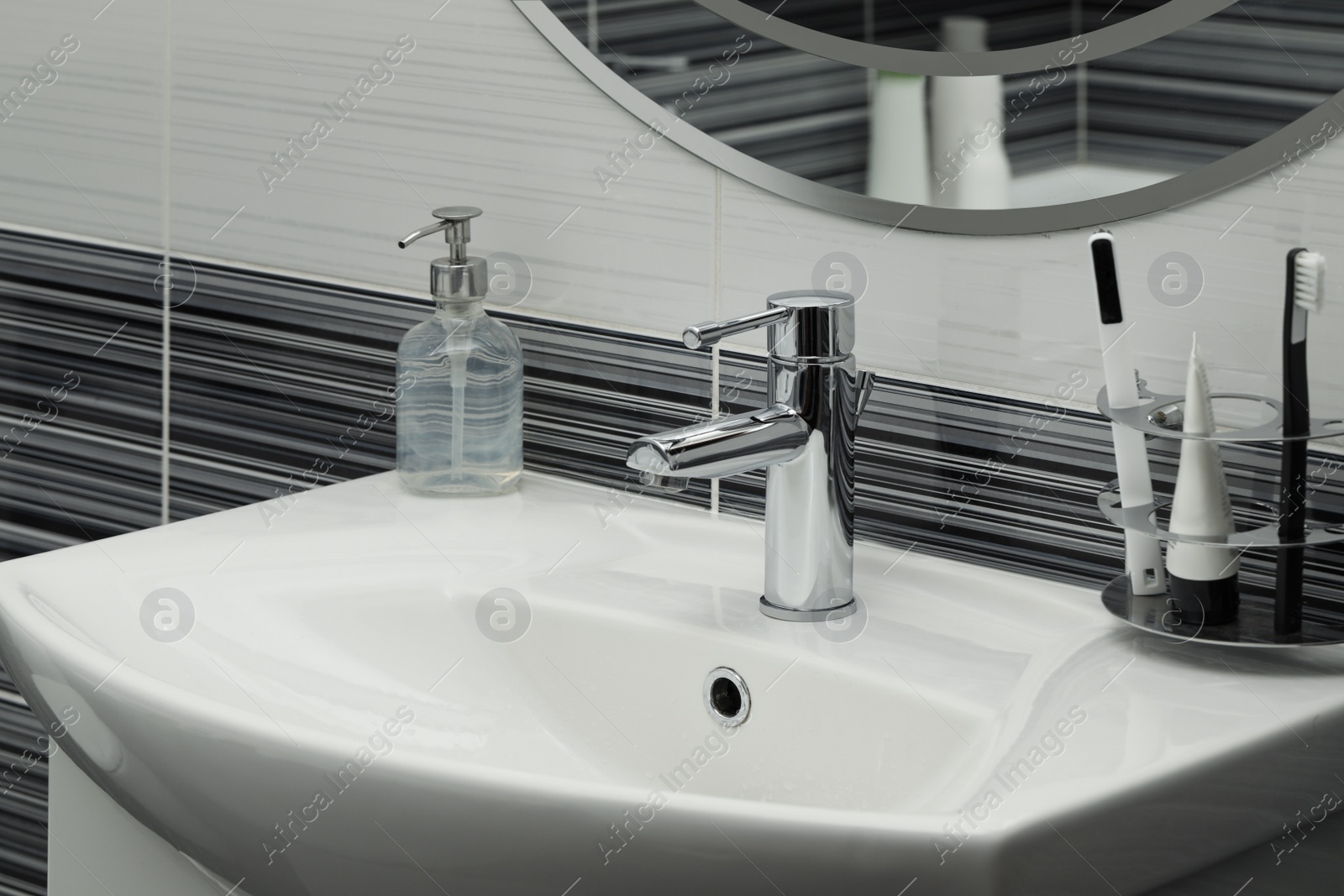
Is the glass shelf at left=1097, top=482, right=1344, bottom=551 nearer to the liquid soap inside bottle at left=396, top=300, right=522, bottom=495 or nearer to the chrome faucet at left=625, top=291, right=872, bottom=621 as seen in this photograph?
the chrome faucet at left=625, top=291, right=872, bottom=621

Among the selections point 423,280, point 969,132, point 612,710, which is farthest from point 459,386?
point 969,132

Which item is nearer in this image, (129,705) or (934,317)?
(129,705)

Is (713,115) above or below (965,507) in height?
above

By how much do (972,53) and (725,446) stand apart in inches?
10.5

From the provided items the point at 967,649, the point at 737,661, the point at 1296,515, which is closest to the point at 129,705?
the point at 737,661

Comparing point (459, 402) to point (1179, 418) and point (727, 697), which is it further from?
point (1179, 418)

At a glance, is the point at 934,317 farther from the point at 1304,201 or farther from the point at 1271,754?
the point at 1271,754

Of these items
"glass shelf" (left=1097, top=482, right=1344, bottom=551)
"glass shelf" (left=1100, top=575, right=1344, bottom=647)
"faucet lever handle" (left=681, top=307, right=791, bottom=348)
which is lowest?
"glass shelf" (left=1100, top=575, right=1344, bottom=647)

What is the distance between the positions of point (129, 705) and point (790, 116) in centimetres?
→ 51

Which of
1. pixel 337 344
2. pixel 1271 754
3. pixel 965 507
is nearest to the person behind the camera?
pixel 1271 754

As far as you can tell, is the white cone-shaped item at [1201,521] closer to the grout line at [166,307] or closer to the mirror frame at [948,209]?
the mirror frame at [948,209]

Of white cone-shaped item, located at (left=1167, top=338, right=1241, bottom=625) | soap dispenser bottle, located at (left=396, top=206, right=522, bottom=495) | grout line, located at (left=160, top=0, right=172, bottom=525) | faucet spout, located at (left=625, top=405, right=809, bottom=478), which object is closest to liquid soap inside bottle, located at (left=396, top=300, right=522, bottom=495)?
soap dispenser bottle, located at (left=396, top=206, right=522, bottom=495)

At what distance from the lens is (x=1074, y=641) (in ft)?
2.52

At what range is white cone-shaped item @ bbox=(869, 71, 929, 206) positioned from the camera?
84 cm
